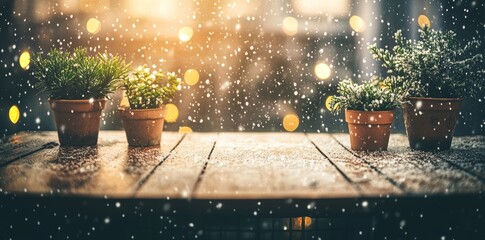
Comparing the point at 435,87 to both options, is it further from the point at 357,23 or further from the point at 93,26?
the point at 93,26

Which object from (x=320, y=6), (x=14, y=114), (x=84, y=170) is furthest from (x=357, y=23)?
(x=14, y=114)

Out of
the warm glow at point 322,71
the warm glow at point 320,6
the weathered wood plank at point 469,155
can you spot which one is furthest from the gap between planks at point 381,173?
the warm glow at point 320,6

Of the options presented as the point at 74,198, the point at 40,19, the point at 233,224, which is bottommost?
the point at 233,224

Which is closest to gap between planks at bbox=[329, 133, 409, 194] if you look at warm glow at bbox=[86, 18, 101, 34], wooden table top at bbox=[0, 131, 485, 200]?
wooden table top at bbox=[0, 131, 485, 200]

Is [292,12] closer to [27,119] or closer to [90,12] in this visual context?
[90,12]

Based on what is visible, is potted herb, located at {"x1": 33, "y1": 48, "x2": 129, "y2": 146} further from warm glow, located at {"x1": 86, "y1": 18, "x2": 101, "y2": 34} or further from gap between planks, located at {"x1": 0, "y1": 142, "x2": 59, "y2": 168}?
warm glow, located at {"x1": 86, "y1": 18, "x2": 101, "y2": 34}

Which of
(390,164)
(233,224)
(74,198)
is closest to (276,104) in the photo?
(233,224)

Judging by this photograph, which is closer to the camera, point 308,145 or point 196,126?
point 308,145
